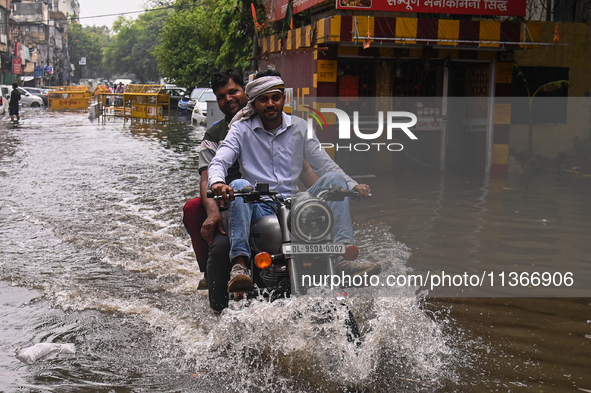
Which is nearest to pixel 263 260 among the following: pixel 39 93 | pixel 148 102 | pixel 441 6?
pixel 441 6

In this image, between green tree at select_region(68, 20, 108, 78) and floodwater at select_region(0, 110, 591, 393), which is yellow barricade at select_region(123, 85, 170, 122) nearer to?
floodwater at select_region(0, 110, 591, 393)

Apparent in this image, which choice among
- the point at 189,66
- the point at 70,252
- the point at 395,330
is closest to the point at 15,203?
the point at 70,252

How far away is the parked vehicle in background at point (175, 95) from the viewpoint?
36144 millimetres

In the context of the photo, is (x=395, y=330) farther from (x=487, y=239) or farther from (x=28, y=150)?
(x=28, y=150)

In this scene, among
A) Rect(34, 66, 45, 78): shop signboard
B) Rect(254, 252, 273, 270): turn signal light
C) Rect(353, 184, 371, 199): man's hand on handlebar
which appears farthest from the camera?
Rect(34, 66, 45, 78): shop signboard

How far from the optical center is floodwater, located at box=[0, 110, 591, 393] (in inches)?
143

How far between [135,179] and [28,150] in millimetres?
5851

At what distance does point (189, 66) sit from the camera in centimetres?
3266

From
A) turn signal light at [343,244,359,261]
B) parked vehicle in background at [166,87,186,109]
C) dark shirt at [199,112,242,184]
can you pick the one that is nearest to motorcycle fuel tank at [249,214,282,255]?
turn signal light at [343,244,359,261]

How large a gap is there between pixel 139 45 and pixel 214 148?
94313 mm

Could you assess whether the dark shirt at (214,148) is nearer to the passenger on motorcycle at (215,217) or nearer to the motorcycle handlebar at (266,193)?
the passenger on motorcycle at (215,217)

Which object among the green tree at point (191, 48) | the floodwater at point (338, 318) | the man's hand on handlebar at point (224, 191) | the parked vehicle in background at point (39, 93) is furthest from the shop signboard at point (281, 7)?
the parked vehicle in background at point (39, 93)

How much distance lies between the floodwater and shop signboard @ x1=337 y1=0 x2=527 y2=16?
4.72 m

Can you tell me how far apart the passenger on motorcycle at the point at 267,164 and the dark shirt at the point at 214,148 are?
34 centimetres
